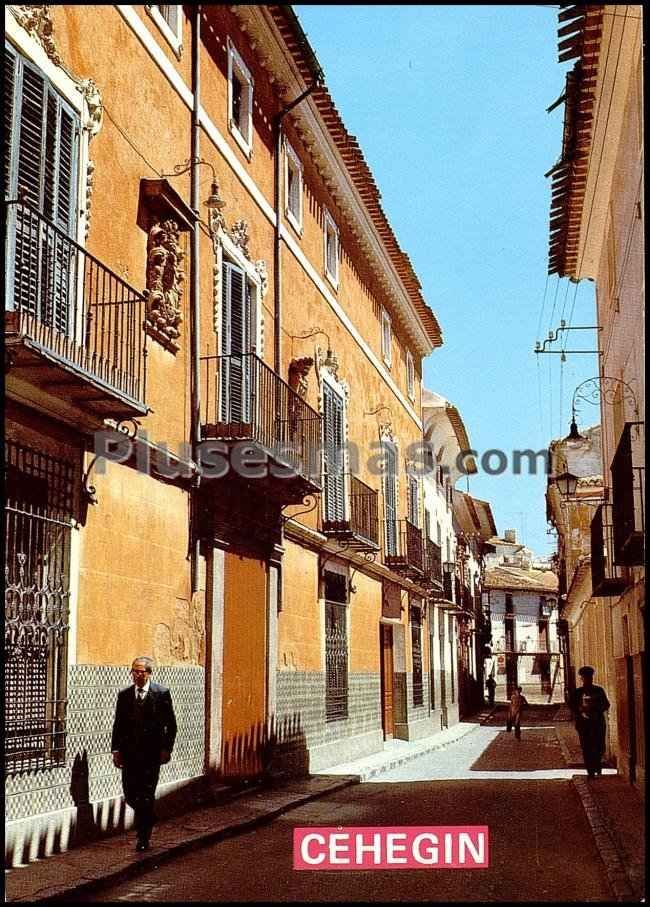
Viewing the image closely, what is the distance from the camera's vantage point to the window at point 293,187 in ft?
55.2

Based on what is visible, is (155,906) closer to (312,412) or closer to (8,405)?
(8,405)

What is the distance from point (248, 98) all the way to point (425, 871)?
32.6ft

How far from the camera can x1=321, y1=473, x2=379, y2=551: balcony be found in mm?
18125

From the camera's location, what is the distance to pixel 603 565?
15148 mm

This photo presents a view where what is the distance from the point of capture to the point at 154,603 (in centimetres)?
1088

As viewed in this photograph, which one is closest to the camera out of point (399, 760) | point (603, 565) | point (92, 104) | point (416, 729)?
point (92, 104)

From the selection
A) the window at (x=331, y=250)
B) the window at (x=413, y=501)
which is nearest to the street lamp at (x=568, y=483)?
the window at (x=331, y=250)

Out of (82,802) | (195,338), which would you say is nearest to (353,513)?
(195,338)

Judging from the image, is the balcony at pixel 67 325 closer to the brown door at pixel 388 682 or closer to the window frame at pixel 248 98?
the window frame at pixel 248 98

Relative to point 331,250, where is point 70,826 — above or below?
below

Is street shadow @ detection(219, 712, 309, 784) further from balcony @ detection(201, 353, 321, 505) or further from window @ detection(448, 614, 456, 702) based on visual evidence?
window @ detection(448, 614, 456, 702)

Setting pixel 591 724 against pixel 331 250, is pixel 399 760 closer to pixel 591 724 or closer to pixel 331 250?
pixel 591 724

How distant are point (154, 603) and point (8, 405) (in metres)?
3.23

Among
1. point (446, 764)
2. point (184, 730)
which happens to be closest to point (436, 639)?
point (446, 764)
